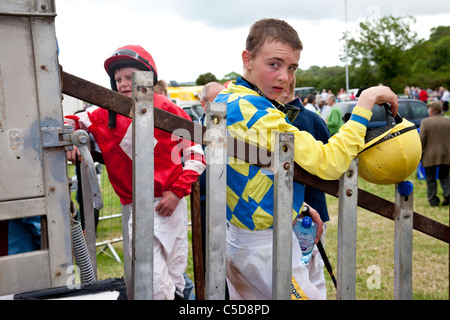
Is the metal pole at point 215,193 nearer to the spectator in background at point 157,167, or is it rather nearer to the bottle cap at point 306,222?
the bottle cap at point 306,222

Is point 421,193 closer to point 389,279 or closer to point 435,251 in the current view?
point 435,251

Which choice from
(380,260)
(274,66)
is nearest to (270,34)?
(274,66)

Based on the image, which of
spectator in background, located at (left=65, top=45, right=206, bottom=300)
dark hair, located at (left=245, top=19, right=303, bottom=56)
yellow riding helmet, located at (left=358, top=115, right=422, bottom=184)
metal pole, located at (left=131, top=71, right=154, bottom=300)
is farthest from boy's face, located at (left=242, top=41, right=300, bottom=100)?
spectator in background, located at (left=65, top=45, right=206, bottom=300)

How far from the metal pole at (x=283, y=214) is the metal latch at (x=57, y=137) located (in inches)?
31.6

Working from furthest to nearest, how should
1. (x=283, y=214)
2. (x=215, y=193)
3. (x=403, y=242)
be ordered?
(x=403, y=242) → (x=283, y=214) → (x=215, y=193)

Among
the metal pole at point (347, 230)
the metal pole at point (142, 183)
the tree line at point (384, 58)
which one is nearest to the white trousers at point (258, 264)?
the metal pole at point (347, 230)

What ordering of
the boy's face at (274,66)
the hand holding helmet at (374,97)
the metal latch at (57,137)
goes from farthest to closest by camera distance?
the boy's face at (274,66) < the hand holding helmet at (374,97) < the metal latch at (57,137)

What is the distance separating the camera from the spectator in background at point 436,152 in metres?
8.48

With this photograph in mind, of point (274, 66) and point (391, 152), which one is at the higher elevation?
point (274, 66)

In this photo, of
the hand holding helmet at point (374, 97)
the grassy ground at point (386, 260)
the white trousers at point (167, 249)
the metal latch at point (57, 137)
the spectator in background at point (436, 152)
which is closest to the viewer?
the metal latch at point (57, 137)

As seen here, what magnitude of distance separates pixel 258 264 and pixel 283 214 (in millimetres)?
463

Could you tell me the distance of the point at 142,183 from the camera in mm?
1628

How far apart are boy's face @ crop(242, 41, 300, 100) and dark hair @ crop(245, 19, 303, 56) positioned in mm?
23

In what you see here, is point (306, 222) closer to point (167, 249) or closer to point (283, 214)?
point (283, 214)
